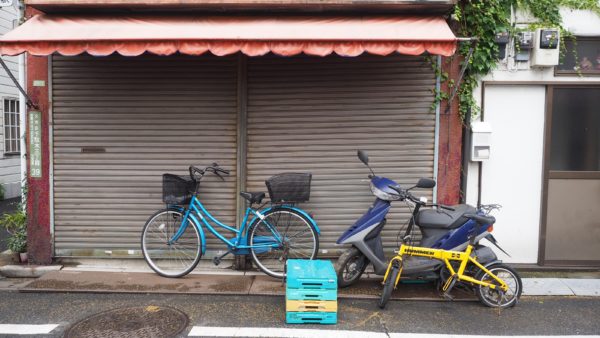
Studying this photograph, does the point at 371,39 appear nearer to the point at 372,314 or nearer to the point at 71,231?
the point at 372,314

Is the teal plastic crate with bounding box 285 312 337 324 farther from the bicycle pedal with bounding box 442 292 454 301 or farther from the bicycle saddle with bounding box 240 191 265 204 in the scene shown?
the bicycle saddle with bounding box 240 191 265 204

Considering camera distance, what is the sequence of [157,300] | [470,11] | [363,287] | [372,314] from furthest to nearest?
[470,11], [363,287], [157,300], [372,314]

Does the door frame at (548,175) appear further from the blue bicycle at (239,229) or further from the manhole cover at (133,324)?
the manhole cover at (133,324)

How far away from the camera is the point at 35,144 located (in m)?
7.09

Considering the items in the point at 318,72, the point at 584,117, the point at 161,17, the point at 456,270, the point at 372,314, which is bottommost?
the point at 372,314

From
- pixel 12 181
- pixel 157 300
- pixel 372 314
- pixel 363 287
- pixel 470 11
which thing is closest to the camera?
pixel 372 314

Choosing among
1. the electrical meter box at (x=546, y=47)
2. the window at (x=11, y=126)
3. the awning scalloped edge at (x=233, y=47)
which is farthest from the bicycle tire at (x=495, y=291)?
the window at (x=11, y=126)

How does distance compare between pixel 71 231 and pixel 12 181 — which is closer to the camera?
pixel 71 231

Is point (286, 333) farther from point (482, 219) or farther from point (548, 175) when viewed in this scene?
point (548, 175)

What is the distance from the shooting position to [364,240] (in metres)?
6.10

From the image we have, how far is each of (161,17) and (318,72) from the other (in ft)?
7.61

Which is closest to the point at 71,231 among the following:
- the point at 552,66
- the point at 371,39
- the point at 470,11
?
the point at 371,39

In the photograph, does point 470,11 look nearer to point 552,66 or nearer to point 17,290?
point 552,66

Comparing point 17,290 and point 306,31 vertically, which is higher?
point 306,31
